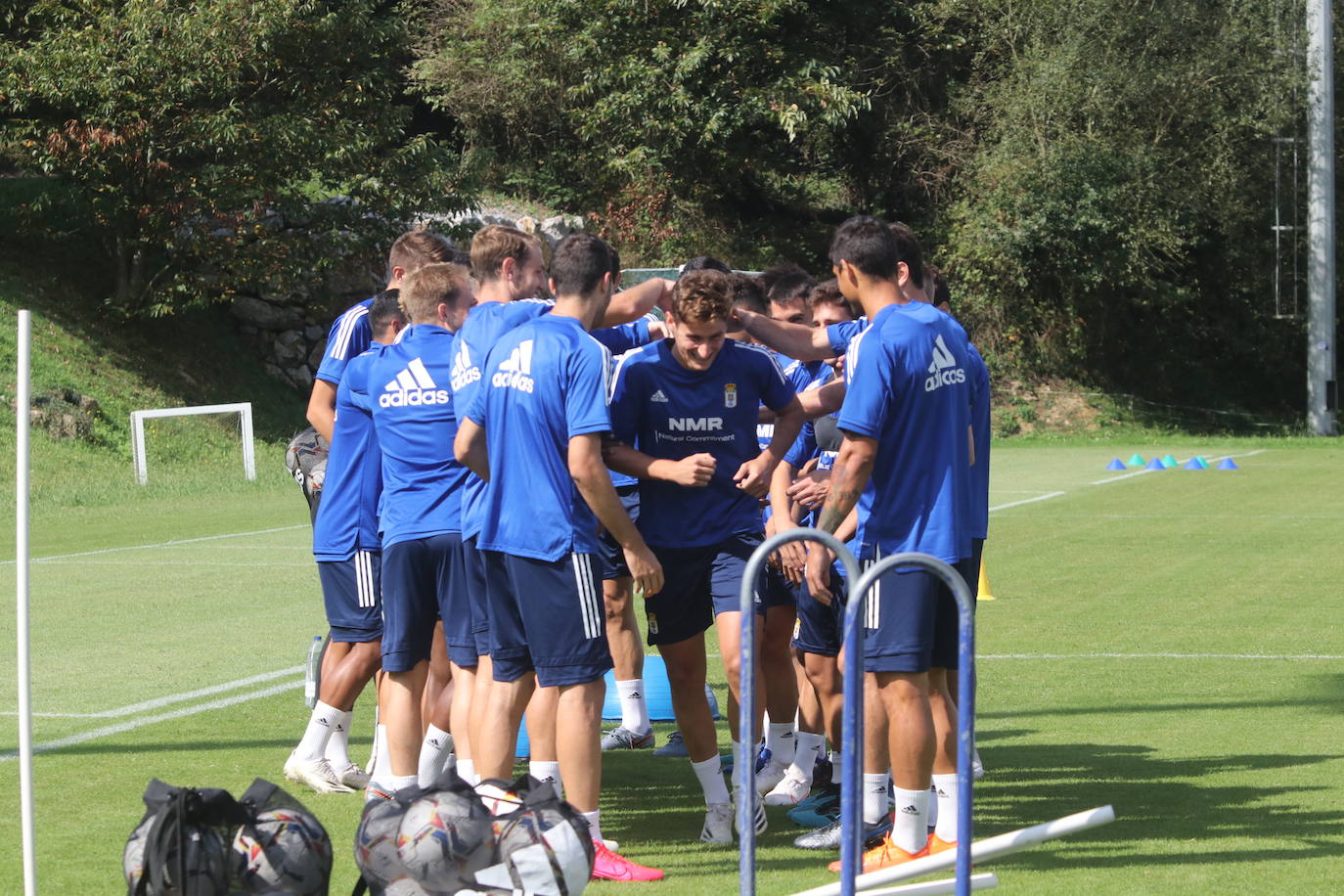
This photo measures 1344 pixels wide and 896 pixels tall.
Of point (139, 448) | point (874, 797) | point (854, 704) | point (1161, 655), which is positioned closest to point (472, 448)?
point (874, 797)

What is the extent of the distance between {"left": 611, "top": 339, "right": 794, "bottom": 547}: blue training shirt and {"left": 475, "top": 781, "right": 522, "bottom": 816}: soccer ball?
4.66ft

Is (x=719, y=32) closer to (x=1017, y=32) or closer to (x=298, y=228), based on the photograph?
(x=1017, y=32)

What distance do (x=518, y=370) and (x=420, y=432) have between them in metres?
0.80

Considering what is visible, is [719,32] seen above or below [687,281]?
above

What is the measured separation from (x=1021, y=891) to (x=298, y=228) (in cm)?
2690

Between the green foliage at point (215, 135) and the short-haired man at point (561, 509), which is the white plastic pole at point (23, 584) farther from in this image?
the green foliage at point (215, 135)

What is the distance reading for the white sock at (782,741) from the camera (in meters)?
6.59

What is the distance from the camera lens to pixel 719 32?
36.6 meters

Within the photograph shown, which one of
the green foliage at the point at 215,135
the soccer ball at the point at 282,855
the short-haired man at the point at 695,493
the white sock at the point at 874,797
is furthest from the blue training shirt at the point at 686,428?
the green foliage at the point at 215,135

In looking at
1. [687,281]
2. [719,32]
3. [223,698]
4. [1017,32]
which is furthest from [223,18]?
[687,281]

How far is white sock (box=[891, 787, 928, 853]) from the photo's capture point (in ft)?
16.9

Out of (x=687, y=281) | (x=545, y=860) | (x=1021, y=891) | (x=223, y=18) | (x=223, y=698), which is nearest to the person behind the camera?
(x=545, y=860)

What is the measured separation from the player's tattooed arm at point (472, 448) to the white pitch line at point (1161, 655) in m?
4.92

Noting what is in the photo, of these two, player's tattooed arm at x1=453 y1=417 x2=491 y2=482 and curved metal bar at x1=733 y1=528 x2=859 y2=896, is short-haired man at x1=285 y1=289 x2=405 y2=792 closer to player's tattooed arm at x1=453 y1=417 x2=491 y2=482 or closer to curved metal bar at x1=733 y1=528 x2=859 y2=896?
player's tattooed arm at x1=453 y1=417 x2=491 y2=482
